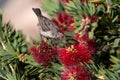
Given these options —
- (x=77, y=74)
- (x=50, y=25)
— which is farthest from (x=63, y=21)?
(x=77, y=74)

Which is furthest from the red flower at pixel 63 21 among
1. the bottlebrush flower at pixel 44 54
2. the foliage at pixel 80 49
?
the bottlebrush flower at pixel 44 54

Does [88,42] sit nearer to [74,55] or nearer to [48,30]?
[74,55]

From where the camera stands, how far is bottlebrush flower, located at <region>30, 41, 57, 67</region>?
1.25 meters

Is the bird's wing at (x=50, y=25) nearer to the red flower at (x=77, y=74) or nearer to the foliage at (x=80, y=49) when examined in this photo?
the foliage at (x=80, y=49)

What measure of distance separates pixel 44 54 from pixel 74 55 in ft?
0.37

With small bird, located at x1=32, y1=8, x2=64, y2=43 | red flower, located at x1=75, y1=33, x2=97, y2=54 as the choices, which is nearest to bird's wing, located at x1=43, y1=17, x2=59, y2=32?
small bird, located at x1=32, y1=8, x2=64, y2=43

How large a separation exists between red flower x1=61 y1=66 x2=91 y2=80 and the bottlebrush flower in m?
0.10

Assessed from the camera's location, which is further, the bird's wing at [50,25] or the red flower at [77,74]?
the bird's wing at [50,25]

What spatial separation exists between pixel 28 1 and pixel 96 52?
4629mm

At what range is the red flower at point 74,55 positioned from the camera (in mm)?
1167

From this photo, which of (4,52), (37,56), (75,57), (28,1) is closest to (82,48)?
(75,57)

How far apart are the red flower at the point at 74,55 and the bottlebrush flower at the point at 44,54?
6 centimetres

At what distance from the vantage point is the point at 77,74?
3.77 feet

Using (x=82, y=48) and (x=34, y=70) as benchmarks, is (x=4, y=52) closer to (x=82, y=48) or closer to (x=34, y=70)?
(x=34, y=70)
